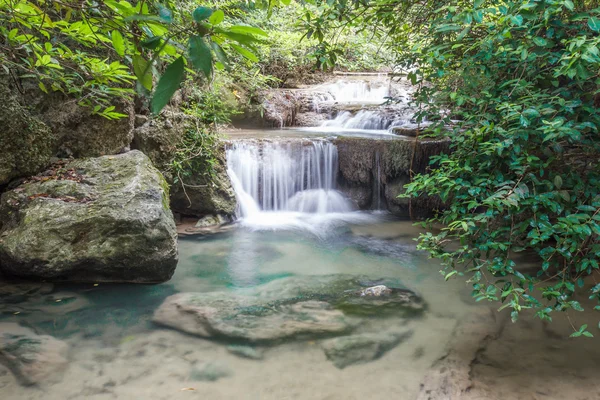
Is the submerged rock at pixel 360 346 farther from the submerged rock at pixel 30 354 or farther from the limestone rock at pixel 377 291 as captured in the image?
the submerged rock at pixel 30 354

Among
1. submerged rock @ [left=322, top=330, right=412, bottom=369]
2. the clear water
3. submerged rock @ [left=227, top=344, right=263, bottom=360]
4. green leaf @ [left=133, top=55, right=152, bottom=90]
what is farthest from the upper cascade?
green leaf @ [left=133, top=55, right=152, bottom=90]

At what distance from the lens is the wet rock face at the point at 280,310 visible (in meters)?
3.30

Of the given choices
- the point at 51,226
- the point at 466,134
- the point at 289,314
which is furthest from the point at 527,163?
Answer: the point at 51,226

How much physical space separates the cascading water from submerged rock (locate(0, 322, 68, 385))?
458cm

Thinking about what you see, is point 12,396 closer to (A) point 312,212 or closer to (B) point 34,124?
(B) point 34,124

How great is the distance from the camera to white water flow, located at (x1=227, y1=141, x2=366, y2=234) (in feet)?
24.8

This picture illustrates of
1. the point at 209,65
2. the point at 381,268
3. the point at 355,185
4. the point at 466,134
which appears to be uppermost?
the point at 209,65

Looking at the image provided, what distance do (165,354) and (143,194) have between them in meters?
1.90

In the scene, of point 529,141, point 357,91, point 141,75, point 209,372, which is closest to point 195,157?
point 209,372

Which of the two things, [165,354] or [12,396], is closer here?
[12,396]

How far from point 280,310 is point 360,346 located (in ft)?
2.95

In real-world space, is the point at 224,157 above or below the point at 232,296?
above

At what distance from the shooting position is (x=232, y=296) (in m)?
4.04

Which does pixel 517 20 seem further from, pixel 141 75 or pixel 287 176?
pixel 287 176
